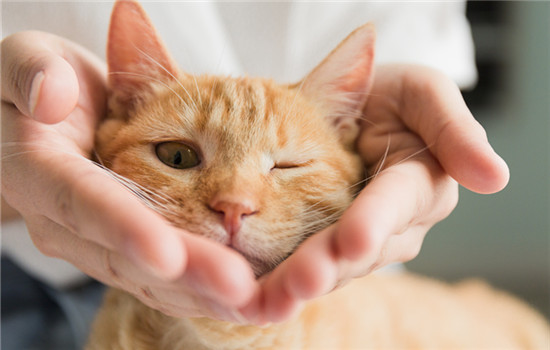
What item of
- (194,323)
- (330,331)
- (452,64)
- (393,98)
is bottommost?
(330,331)

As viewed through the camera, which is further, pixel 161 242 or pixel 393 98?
pixel 393 98

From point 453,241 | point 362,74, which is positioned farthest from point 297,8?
point 453,241

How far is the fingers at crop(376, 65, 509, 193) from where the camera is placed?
76 cm

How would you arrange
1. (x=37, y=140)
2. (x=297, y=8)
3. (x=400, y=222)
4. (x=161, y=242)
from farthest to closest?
(x=297, y=8), (x=37, y=140), (x=400, y=222), (x=161, y=242)

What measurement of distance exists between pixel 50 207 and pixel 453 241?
8.23 ft

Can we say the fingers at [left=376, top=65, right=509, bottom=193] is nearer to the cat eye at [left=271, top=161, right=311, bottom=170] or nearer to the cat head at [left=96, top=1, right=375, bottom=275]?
the cat head at [left=96, top=1, right=375, bottom=275]

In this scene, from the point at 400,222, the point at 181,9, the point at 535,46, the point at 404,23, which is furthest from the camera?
the point at 535,46

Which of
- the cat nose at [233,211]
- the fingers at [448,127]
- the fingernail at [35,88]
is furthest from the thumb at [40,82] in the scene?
the fingers at [448,127]

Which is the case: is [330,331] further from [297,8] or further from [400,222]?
[297,8]

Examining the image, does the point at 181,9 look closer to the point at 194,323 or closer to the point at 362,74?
the point at 362,74

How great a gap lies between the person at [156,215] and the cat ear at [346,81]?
5 centimetres

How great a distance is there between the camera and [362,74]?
1.06m

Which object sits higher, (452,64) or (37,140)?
(37,140)

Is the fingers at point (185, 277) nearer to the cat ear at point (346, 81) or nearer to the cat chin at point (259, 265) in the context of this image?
the cat chin at point (259, 265)
